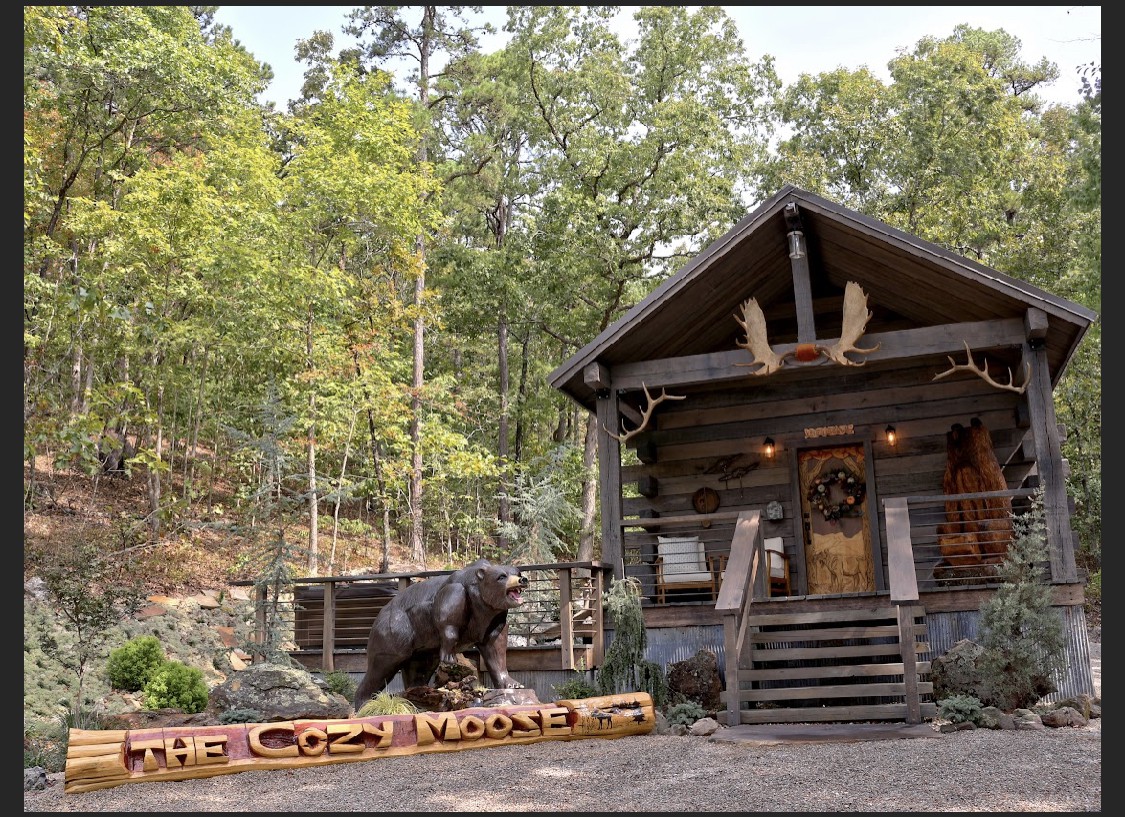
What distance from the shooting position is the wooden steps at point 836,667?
8.37 metres

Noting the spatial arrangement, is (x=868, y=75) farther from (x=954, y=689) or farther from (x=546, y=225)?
(x=954, y=689)

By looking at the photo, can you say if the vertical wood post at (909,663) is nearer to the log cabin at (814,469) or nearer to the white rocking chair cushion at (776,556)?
the log cabin at (814,469)

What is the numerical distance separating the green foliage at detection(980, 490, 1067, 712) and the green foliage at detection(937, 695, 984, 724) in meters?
0.48

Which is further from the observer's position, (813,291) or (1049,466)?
(813,291)

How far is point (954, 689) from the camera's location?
890 cm

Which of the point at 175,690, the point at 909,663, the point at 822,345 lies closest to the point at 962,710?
the point at 909,663

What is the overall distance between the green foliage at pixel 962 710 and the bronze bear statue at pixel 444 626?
148 inches

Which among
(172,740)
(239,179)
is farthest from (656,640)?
(239,179)

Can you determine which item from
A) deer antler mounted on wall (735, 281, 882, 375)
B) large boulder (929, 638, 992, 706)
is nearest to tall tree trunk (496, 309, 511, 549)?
deer antler mounted on wall (735, 281, 882, 375)

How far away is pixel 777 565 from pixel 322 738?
639 centimetres

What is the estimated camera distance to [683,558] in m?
12.5

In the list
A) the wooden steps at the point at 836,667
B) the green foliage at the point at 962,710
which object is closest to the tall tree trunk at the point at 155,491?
the wooden steps at the point at 836,667

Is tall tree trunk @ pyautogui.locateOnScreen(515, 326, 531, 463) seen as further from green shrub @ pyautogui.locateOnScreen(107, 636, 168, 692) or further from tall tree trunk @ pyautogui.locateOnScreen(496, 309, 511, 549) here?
green shrub @ pyautogui.locateOnScreen(107, 636, 168, 692)

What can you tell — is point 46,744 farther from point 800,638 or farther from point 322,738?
point 800,638
